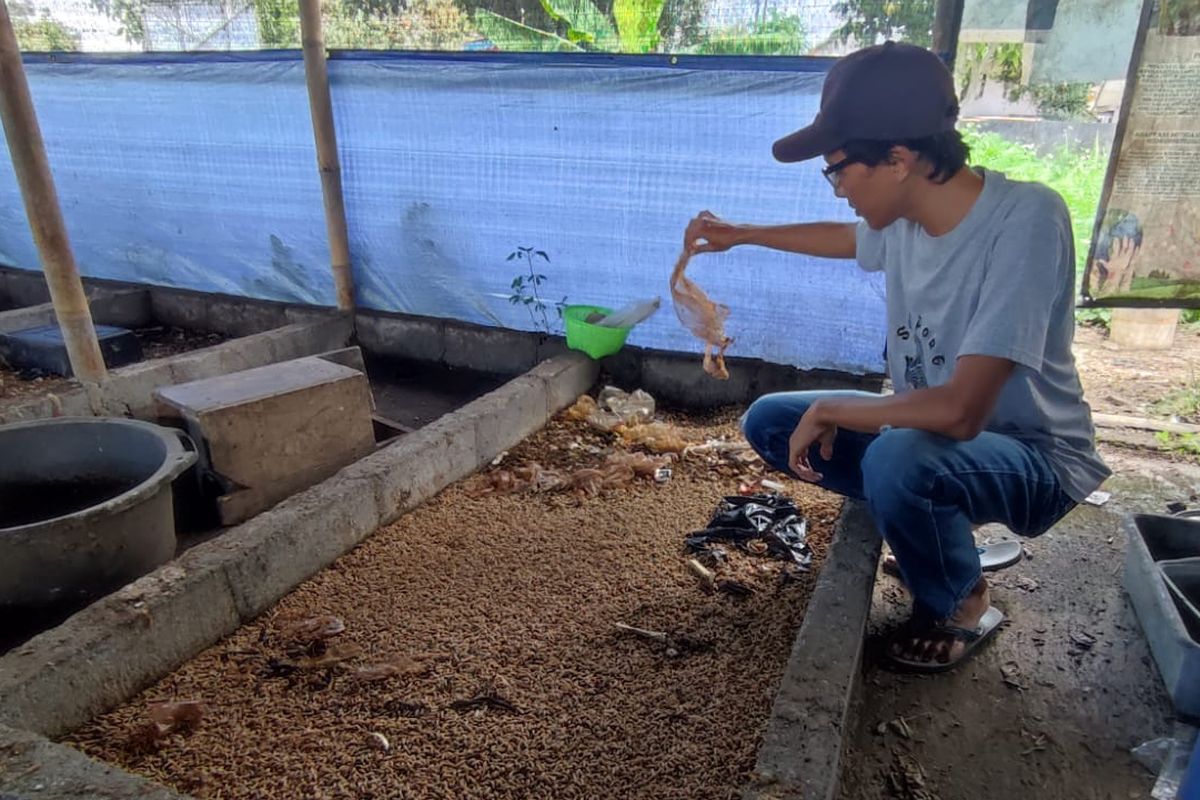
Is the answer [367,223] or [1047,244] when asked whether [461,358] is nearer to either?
[367,223]

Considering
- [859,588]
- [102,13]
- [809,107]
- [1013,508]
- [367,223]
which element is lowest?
[859,588]

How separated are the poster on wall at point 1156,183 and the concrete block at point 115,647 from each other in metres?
3.65

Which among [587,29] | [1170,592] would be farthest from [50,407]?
[1170,592]

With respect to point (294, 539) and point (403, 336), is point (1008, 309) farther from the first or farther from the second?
point (403, 336)

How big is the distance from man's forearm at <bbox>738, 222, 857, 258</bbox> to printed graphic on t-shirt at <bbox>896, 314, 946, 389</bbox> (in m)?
0.42

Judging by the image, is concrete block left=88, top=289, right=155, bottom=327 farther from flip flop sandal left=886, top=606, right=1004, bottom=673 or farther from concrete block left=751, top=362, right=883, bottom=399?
flip flop sandal left=886, top=606, right=1004, bottom=673

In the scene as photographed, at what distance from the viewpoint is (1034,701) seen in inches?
80.0

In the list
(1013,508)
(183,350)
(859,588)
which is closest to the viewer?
(1013,508)

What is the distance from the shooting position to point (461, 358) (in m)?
4.57

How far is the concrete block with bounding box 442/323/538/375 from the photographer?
4.36 m

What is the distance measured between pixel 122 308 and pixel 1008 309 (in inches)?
224

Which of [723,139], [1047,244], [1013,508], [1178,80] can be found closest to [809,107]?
[723,139]

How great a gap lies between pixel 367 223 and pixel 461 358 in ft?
3.26

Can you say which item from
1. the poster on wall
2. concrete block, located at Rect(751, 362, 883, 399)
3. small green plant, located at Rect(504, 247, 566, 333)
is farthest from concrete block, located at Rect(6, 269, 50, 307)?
the poster on wall
